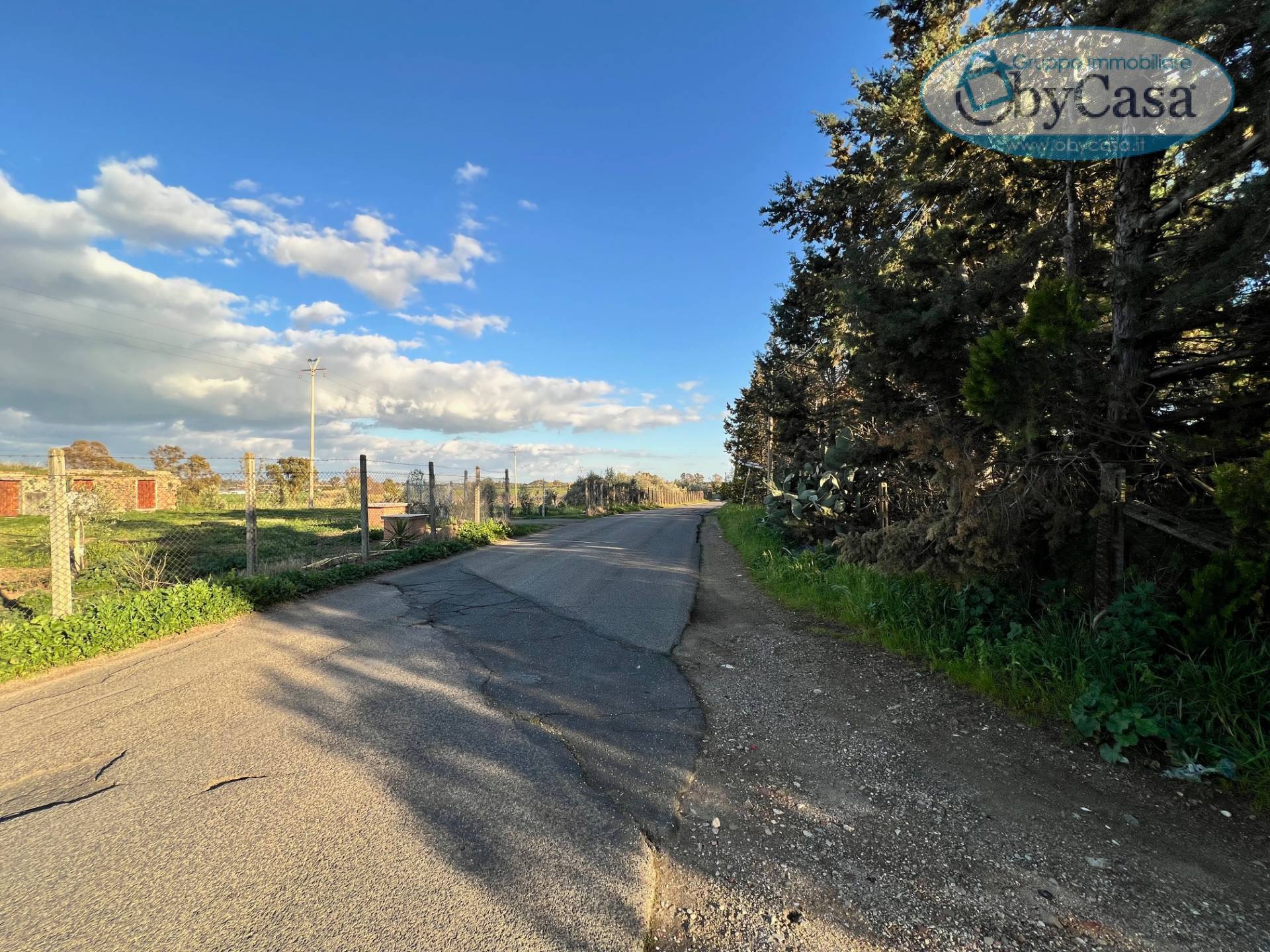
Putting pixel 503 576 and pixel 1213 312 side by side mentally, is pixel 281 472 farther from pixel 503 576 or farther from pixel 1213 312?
pixel 1213 312

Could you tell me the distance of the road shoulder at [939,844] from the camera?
1995mm

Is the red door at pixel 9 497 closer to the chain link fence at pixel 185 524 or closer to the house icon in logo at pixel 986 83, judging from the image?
the chain link fence at pixel 185 524

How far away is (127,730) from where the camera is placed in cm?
361

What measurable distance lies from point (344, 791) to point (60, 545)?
4.79 metres

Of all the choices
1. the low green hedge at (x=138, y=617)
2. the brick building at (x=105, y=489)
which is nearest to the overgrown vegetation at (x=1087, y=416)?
the low green hedge at (x=138, y=617)

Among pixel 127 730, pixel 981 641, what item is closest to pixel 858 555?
pixel 981 641

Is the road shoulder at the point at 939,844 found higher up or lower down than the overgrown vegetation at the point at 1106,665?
lower down

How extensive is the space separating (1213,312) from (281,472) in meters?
26.4

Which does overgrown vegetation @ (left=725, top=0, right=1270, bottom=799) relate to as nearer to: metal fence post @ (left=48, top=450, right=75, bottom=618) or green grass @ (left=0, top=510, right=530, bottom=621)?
metal fence post @ (left=48, top=450, right=75, bottom=618)

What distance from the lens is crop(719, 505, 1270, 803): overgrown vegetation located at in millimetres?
2965

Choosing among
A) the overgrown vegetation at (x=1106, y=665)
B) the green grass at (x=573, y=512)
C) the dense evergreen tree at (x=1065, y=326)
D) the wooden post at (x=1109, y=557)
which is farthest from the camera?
the green grass at (x=573, y=512)

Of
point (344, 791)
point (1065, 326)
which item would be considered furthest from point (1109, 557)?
point (344, 791)

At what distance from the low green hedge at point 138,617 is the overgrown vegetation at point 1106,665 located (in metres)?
7.20

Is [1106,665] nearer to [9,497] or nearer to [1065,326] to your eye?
[1065,326]
